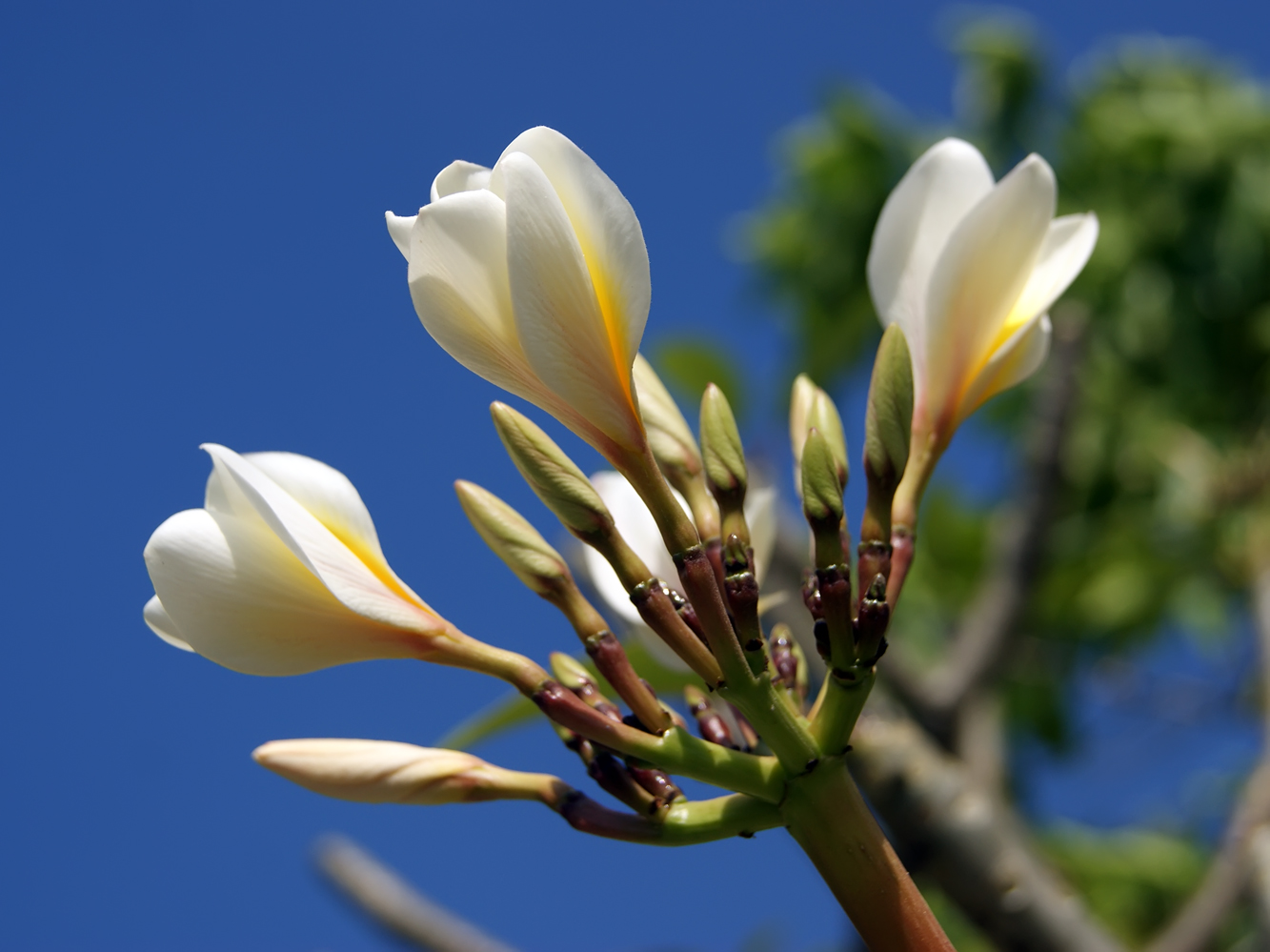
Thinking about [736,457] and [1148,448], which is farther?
[1148,448]

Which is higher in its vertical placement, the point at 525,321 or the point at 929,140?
the point at 929,140

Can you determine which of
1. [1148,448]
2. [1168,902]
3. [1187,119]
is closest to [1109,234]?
[1187,119]

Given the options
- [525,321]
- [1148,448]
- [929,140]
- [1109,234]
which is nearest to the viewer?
[525,321]

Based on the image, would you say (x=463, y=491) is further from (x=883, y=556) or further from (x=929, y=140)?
(x=929, y=140)

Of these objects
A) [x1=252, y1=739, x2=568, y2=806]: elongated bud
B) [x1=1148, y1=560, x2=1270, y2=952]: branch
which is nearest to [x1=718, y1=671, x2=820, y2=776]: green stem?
[x1=252, y1=739, x2=568, y2=806]: elongated bud

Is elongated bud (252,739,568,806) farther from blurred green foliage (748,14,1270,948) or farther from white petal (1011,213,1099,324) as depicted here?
blurred green foliage (748,14,1270,948)

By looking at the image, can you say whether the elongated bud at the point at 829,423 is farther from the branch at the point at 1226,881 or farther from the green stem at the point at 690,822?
the branch at the point at 1226,881

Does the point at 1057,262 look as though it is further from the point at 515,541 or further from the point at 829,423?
the point at 515,541
